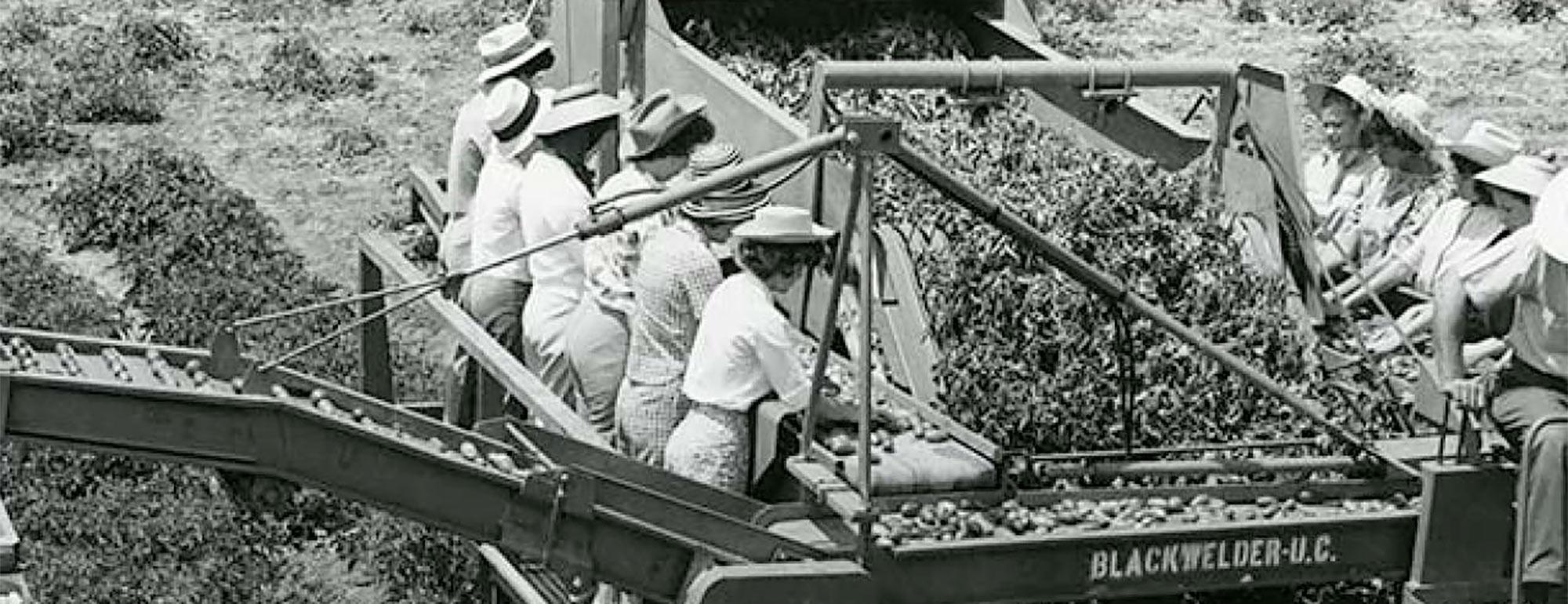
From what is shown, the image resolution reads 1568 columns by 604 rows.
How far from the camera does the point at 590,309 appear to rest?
9.77m

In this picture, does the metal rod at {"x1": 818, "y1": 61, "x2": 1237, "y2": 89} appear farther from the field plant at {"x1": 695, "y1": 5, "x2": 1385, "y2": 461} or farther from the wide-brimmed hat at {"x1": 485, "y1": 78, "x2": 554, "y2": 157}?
the wide-brimmed hat at {"x1": 485, "y1": 78, "x2": 554, "y2": 157}

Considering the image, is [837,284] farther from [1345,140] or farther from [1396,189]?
[1345,140]

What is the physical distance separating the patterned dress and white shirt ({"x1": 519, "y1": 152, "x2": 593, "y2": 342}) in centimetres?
82

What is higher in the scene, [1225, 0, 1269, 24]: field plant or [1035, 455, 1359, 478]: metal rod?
[1035, 455, 1359, 478]: metal rod

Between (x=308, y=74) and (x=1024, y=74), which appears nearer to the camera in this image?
(x=1024, y=74)

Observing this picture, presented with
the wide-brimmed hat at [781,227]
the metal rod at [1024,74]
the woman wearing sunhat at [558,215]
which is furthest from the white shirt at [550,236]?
the wide-brimmed hat at [781,227]

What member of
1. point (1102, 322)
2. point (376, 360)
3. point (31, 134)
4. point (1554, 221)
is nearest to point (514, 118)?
point (376, 360)

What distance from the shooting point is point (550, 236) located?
32.6 feet

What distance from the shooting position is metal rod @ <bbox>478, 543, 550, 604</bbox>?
10.0 meters

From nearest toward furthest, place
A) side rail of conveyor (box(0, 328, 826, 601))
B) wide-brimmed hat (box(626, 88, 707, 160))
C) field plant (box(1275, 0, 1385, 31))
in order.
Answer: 1. side rail of conveyor (box(0, 328, 826, 601))
2. wide-brimmed hat (box(626, 88, 707, 160))
3. field plant (box(1275, 0, 1385, 31))

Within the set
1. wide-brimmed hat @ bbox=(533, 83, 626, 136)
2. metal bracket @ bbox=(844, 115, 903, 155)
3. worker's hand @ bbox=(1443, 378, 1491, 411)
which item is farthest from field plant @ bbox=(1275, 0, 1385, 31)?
metal bracket @ bbox=(844, 115, 903, 155)

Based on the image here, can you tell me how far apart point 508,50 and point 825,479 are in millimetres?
4095

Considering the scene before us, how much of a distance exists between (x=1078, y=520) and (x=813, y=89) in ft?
6.45

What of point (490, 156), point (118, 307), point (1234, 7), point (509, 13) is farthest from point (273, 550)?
point (1234, 7)
